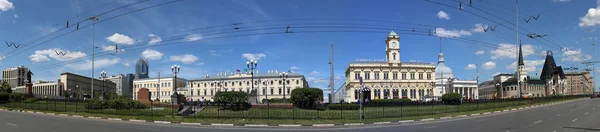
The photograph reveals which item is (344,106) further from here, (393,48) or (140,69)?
(140,69)

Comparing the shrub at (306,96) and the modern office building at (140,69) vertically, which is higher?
the modern office building at (140,69)

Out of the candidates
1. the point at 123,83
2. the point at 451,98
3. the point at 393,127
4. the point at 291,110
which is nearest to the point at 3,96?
the point at 291,110

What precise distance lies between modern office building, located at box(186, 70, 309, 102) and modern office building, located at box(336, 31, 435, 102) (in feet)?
56.1

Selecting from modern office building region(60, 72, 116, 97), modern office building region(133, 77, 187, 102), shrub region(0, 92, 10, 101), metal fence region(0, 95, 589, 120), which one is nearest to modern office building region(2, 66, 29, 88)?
modern office building region(60, 72, 116, 97)

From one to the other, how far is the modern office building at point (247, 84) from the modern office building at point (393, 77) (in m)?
17.1

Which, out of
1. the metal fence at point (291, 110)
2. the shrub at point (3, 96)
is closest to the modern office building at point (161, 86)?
the shrub at point (3, 96)

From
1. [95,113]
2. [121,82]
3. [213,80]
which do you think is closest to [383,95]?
[213,80]

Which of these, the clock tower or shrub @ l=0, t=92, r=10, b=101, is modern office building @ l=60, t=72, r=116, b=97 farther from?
the clock tower

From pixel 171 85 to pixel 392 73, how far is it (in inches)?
2844

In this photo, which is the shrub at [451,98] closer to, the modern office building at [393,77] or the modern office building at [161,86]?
the modern office building at [393,77]

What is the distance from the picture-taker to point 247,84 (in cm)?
11762

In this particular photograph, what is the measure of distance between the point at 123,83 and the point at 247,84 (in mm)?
86115

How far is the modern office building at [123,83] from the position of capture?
168 metres

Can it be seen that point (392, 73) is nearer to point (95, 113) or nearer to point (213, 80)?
point (213, 80)
